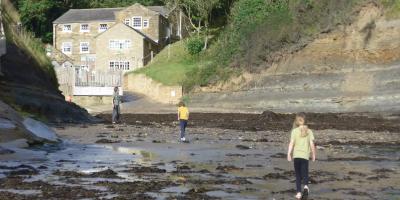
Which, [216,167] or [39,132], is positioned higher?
[39,132]

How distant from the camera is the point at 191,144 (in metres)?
23.8

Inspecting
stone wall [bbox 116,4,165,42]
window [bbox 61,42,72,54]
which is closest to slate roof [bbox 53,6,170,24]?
stone wall [bbox 116,4,165,42]

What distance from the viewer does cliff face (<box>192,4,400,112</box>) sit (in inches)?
1935

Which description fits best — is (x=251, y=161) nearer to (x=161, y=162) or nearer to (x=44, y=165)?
(x=161, y=162)

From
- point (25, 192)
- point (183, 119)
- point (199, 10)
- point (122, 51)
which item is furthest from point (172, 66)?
point (25, 192)

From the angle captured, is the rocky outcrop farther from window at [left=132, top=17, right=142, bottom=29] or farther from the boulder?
window at [left=132, top=17, right=142, bottom=29]

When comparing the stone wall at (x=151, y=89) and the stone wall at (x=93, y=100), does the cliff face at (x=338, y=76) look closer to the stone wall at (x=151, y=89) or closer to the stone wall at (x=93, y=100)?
the stone wall at (x=151, y=89)

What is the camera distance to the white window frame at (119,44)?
282 feet

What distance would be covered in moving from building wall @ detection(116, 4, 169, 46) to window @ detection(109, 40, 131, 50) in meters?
5.51

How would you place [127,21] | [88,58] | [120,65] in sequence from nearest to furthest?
[120,65] < [127,21] < [88,58]

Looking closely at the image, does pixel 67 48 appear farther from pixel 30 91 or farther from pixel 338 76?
pixel 30 91

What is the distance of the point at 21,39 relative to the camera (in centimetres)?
3612

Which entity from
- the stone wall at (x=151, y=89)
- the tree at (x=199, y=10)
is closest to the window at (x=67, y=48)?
the tree at (x=199, y=10)

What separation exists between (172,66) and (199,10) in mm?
7315
